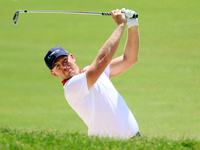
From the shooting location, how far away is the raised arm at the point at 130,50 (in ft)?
13.0

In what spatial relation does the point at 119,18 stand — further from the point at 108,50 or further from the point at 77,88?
the point at 77,88

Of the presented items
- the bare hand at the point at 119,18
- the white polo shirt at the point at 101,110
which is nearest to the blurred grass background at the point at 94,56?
the white polo shirt at the point at 101,110

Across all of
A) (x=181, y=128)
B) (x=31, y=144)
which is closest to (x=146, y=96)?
(x=181, y=128)

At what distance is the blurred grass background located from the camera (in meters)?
7.29

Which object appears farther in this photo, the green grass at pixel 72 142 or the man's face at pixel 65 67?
the man's face at pixel 65 67

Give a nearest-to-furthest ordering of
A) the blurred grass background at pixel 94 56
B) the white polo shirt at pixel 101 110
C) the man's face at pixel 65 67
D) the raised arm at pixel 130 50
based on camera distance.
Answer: the white polo shirt at pixel 101 110
the man's face at pixel 65 67
the raised arm at pixel 130 50
the blurred grass background at pixel 94 56

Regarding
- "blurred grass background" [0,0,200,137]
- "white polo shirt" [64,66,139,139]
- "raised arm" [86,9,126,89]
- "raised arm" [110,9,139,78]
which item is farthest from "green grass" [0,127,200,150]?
"blurred grass background" [0,0,200,137]

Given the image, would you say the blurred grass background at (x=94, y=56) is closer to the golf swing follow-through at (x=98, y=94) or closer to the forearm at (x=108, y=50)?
the golf swing follow-through at (x=98, y=94)

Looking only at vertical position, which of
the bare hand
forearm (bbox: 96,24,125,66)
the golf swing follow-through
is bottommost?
the golf swing follow-through

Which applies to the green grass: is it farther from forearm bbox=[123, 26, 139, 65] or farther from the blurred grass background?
the blurred grass background

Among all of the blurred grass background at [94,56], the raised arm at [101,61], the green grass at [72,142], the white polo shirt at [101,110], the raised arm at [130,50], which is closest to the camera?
the green grass at [72,142]

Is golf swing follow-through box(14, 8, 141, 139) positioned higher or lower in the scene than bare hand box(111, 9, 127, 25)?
A: lower

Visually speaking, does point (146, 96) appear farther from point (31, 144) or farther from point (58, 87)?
point (31, 144)

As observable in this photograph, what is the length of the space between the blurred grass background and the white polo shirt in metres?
2.16
